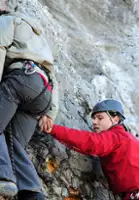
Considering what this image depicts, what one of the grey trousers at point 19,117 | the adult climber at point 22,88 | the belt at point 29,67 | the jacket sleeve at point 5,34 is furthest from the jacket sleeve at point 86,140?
the jacket sleeve at point 5,34

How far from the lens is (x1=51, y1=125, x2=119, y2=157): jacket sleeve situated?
18.2 ft

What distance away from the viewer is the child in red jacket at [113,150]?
559 centimetres

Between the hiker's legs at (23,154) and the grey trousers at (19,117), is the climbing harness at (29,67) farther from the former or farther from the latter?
the hiker's legs at (23,154)

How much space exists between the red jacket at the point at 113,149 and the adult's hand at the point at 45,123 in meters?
0.12

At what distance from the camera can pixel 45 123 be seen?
17.5 ft

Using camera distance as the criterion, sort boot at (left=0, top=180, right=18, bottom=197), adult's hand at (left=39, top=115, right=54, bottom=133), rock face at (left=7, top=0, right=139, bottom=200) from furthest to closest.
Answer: rock face at (left=7, top=0, right=139, bottom=200)
adult's hand at (left=39, top=115, right=54, bottom=133)
boot at (left=0, top=180, right=18, bottom=197)

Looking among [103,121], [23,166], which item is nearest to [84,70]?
[103,121]

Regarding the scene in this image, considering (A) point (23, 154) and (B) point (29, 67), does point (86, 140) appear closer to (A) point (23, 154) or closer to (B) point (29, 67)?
(A) point (23, 154)

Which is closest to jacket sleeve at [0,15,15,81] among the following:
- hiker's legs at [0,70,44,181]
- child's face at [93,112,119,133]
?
hiker's legs at [0,70,44,181]

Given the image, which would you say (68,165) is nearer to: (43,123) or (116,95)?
(43,123)

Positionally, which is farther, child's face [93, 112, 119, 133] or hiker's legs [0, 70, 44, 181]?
child's face [93, 112, 119, 133]

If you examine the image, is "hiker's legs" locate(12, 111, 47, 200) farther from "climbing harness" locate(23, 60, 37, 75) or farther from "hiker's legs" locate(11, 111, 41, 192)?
"climbing harness" locate(23, 60, 37, 75)

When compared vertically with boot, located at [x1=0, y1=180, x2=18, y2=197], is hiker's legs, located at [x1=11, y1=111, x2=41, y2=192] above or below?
above

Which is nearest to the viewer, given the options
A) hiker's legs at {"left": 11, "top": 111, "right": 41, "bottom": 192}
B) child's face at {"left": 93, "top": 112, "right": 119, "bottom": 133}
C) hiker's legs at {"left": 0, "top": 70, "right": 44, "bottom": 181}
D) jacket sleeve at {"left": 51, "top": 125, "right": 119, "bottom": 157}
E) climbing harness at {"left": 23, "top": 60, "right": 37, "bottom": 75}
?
hiker's legs at {"left": 11, "top": 111, "right": 41, "bottom": 192}
